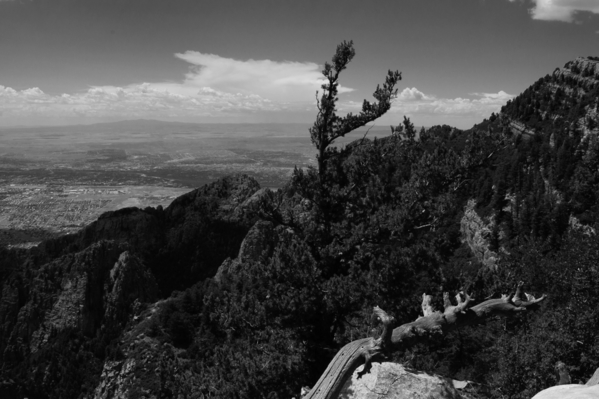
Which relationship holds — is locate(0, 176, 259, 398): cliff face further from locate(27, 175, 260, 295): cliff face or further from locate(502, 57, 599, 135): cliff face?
locate(502, 57, 599, 135): cliff face

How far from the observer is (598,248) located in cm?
1596

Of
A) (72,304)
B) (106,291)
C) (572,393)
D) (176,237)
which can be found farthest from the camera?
(176,237)

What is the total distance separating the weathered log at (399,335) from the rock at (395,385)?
0.26 meters

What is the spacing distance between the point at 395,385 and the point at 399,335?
1.02 metres

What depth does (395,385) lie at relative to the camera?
7.55m

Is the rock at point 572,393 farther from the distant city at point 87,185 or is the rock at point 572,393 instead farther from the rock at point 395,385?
the distant city at point 87,185

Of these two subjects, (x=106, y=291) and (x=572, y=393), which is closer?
(x=572, y=393)

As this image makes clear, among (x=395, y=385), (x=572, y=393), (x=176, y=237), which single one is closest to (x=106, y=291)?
(x=176, y=237)

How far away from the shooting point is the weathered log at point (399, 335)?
7.67 m

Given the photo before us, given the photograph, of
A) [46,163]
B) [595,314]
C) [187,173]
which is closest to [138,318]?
[595,314]

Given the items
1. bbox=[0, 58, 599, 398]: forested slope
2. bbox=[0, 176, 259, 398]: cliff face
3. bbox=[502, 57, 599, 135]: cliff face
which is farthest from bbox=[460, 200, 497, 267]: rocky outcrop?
bbox=[0, 176, 259, 398]: cliff face

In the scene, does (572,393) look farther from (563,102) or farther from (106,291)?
(563,102)

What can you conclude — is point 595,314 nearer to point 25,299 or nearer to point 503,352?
point 503,352

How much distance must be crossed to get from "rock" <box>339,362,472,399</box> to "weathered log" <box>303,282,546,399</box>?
0.26 metres
